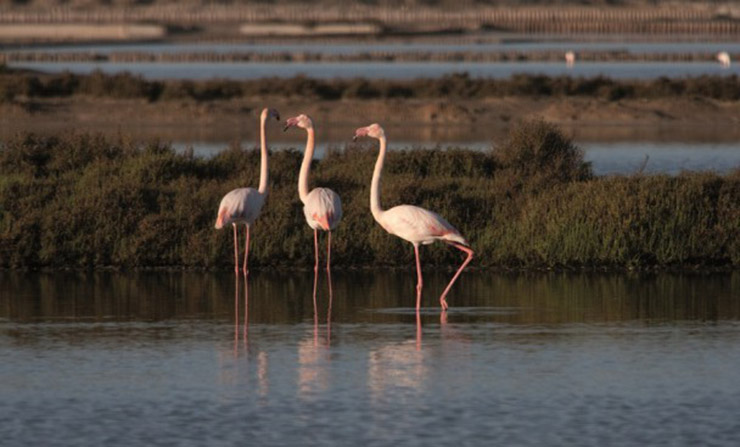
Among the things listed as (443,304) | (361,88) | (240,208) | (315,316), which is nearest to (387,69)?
(361,88)

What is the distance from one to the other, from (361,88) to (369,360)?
48991 millimetres

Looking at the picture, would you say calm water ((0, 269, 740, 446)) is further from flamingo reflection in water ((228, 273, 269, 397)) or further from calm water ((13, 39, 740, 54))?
calm water ((13, 39, 740, 54))

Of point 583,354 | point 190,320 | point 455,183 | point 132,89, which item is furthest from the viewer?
point 132,89

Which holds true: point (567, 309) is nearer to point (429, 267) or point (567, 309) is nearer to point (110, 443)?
point (429, 267)

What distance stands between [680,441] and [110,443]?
11.8 feet

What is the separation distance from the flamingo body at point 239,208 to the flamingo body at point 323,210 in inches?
23.2

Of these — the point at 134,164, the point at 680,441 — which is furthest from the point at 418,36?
the point at 680,441

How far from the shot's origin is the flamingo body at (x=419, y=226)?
1617cm

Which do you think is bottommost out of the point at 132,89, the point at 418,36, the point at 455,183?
the point at 455,183

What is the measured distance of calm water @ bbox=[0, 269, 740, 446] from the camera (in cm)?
1128

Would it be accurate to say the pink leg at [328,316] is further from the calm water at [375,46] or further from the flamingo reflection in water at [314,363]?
the calm water at [375,46]

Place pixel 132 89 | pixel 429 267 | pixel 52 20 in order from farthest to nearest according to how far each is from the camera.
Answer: pixel 52 20 → pixel 132 89 → pixel 429 267

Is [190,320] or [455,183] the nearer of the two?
[190,320]

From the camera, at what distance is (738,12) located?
196500 millimetres
